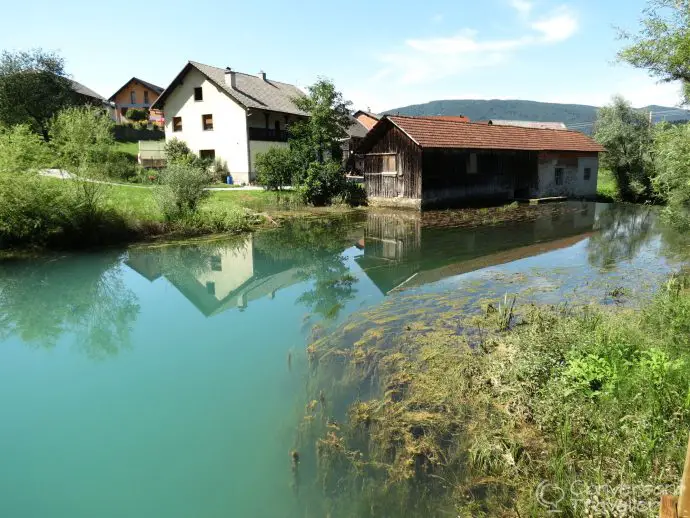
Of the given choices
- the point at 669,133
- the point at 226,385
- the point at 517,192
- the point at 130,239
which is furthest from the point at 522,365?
the point at 517,192

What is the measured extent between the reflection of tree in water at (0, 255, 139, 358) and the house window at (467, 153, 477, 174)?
1899 centimetres

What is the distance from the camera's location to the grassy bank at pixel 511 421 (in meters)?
4.16

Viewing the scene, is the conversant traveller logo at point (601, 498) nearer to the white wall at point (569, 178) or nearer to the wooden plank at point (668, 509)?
the wooden plank at point (668, 509)

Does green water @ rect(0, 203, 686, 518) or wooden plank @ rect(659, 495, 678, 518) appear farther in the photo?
green water @ rect(0, 203, 686, 518)

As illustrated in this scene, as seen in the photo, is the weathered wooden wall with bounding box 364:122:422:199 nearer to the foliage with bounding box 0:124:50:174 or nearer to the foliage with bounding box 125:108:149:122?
the foliage with bounding box 0:124:50:174

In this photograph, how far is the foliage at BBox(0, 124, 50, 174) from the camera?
13.7 metres

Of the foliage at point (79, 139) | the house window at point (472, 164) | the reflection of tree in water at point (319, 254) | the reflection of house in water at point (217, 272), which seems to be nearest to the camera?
the reflection of tree in water at point (319, 254)

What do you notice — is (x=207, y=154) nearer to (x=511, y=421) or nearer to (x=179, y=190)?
(x=179, y=190)

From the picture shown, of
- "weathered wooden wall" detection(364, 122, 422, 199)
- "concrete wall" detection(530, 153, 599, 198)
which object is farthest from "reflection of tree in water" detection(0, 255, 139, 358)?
"concrete wall" detection(530, 153, 599, 198)

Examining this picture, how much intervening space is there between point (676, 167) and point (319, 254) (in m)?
9.81

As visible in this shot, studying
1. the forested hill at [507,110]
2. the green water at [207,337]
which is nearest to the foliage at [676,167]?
the green water at [207,337]

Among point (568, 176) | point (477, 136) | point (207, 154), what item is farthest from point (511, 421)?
point (207, 154)

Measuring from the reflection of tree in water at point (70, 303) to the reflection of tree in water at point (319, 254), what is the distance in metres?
3.97

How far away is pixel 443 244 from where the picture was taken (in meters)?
16.3
